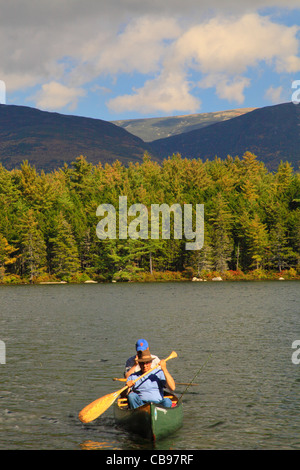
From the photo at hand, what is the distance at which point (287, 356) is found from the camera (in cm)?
2934

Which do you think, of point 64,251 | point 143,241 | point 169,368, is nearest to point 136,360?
point 169,368

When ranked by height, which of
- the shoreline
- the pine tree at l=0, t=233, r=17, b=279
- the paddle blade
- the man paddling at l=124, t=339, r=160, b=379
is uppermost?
the man paddling at l=124, t=339, r=160, b=379

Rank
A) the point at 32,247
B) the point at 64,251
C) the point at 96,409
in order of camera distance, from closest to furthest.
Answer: the point at 96,409 < the point at 32,247 < the point at 64,251

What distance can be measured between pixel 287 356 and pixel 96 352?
11.1m

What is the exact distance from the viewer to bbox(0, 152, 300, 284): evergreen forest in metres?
115

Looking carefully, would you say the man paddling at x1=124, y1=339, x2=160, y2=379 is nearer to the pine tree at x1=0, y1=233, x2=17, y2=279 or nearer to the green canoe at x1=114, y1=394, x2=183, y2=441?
the green canoe at x1=114, y1=394, x2=183, y2=441

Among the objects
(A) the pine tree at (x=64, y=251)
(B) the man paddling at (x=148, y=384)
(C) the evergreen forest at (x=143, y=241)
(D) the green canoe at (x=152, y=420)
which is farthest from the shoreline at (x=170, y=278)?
(D) the green canoe at (x=152, y=420)

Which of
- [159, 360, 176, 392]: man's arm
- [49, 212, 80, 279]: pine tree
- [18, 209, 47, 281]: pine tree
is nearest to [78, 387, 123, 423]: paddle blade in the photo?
[159, 360, 176, 392]: man's arm

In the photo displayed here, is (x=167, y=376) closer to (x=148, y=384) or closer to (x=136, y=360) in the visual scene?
(x=148, y=384)

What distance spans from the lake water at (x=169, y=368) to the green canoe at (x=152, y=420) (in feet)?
1.04

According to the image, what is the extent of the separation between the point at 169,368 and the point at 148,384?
9.63 meters

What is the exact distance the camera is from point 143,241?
121188 millimetres

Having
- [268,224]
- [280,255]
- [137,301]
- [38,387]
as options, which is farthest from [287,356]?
[268,224]

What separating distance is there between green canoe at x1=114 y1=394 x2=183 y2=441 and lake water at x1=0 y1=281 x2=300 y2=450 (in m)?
0.32
